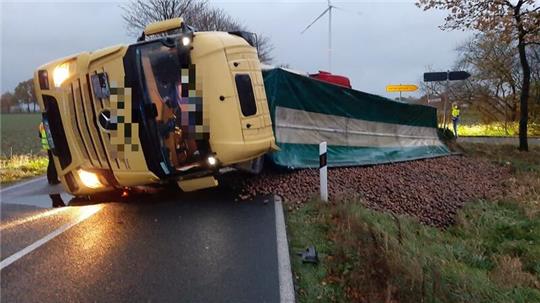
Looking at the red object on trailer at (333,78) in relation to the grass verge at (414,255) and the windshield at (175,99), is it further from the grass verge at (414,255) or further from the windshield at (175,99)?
the windshield at (175,99)

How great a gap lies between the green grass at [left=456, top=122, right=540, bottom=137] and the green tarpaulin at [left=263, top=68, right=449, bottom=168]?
15838 millimetres

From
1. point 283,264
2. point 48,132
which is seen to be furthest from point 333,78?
point 283,264

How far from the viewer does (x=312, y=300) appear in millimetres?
3590

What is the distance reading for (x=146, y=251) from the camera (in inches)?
181

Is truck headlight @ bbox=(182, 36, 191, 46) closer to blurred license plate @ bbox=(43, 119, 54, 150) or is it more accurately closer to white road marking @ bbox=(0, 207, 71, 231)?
blurred license plate @ bbox=(43, 119, 54, 150)

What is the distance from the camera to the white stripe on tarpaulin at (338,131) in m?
8.22

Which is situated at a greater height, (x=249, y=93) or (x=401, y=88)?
(x=401, y=88)

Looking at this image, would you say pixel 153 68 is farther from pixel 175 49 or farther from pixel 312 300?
pixel 312 300

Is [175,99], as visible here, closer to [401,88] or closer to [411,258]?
[411,258]

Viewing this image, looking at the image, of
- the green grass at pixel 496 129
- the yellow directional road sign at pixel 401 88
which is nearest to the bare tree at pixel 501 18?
the yellow directional road sign at pixel 401 88

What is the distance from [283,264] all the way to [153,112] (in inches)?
99.9

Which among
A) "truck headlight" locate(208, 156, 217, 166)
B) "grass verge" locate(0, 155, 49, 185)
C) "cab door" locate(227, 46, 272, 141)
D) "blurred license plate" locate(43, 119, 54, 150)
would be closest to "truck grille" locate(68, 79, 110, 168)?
"blurred license plate" locate(43, 119, 54, 150)

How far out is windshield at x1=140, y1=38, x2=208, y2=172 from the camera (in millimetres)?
5523

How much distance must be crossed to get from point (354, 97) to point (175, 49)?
5584 millimetres
